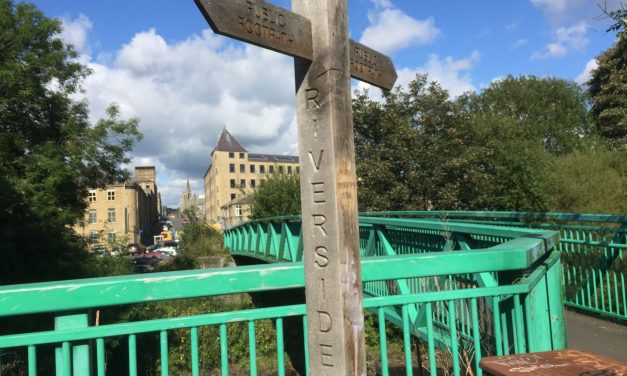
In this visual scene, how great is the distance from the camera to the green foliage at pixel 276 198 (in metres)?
24.4

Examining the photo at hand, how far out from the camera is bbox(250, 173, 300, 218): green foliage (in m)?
24.4

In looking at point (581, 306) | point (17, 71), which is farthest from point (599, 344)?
point (17, 71)

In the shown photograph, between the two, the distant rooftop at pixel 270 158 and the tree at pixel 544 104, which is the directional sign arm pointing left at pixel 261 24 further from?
the distant rooftop at pixel 270 158

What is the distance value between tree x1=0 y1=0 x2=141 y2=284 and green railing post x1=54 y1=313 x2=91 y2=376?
13.5m

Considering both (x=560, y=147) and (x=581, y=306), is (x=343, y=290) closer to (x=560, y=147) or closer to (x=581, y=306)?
(x=581, y=306)

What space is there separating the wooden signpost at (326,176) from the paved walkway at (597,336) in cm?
410

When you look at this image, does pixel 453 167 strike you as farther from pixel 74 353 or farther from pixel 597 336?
pixel 74 353

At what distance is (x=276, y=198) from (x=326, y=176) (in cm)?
2327

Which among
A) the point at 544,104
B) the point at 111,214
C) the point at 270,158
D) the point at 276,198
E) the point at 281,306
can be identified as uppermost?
the point at 270,158

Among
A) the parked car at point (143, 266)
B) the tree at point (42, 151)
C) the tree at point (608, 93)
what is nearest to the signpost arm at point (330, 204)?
the tree at point (42, 151)

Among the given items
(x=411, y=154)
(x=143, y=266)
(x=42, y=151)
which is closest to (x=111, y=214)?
(x=143, y=266)

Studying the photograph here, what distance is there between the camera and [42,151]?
15945mm

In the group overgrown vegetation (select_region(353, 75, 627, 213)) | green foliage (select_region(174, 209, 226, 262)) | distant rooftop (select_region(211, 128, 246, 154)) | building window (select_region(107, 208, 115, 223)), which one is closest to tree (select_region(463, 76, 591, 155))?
overgrown vegetation (select_region(353, 75, 627, 213))

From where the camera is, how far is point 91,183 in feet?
59.1
